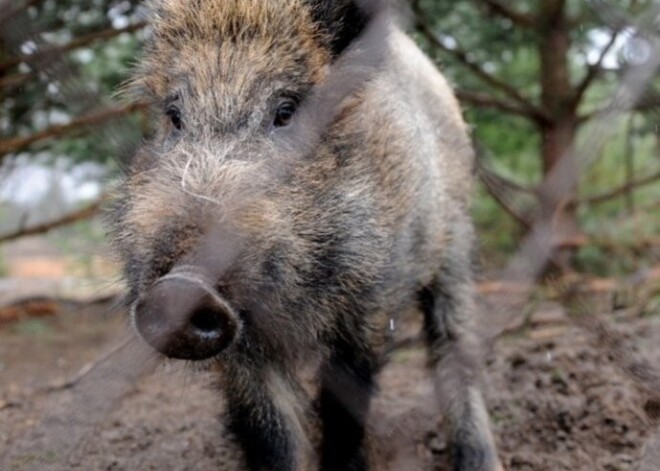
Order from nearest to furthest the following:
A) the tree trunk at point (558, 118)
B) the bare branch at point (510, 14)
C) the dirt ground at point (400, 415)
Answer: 1. the dirt ground at point (400, 415)
2. the bare branch at point (510, 14)
3. the tree trunk at point (558, 118)

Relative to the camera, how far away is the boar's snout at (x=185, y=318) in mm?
1820

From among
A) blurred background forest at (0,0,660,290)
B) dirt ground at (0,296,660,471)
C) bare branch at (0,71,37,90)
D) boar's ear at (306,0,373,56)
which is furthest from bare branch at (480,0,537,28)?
boar's ear at (306,0,373,56)

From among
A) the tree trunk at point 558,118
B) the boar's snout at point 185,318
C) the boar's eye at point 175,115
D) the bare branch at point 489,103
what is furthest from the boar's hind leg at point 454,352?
the tree trunk at point 558,118

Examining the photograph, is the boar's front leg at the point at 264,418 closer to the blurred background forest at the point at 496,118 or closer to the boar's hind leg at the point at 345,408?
the boar's hind leg at the point at 345,408

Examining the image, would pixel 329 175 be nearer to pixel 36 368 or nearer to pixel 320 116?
pixel 320 116

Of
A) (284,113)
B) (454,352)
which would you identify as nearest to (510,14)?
(454,352)

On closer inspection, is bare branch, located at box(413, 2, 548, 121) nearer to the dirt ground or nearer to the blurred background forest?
the blurred background forest

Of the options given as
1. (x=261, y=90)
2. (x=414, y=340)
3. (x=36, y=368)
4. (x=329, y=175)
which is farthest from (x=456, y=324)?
(x=36, y=368)

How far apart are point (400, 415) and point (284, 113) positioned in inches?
64.8

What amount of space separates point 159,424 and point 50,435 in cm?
44

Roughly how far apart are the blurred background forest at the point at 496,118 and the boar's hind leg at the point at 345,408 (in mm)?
855

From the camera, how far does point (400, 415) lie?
3.68m

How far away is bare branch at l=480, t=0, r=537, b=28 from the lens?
5230 mm

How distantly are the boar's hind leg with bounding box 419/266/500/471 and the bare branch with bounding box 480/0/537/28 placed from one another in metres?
2.06
